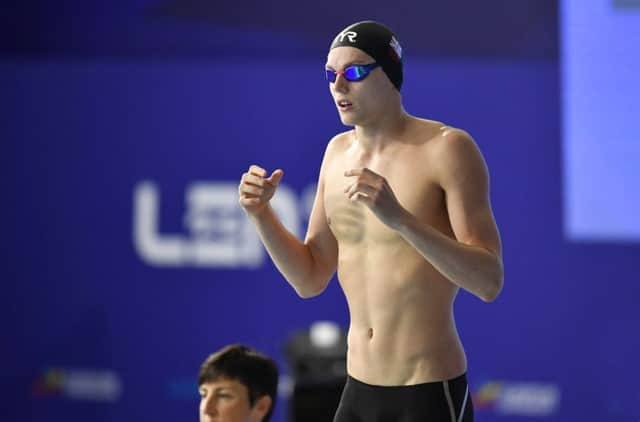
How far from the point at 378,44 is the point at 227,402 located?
122cm

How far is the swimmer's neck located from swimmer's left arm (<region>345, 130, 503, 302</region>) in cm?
15

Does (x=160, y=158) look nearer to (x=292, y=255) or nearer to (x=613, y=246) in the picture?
(x=613, y=246)

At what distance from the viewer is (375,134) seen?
2904mm

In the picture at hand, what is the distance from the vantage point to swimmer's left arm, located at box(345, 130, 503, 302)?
102 inches

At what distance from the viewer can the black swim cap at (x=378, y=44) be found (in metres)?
2.85

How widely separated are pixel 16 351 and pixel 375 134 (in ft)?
14.2

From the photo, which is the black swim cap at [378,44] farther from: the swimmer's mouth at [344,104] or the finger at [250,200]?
the finger at [250,200]

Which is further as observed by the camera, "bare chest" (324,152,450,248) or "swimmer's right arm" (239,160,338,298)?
"swimmer's right arm" (239,160,338,298)

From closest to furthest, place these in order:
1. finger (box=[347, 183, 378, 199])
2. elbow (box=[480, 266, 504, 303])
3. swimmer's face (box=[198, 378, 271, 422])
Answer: finger (box=[347, 183, 378, 199])
elbow (box=[480, 266, 504, 303])
swimmer's face (box=[198, 378, 271, 422])

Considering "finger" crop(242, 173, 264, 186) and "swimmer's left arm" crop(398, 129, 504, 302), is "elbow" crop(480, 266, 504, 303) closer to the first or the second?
"swimmer's left arm" crop(398, 129, 504, 302)

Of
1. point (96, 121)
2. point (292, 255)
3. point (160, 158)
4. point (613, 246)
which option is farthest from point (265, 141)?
point (292, 255)

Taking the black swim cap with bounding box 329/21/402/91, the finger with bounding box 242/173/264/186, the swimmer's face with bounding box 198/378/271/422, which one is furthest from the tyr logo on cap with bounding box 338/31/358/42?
the swimmer's face with bounding box 198/378/271/422

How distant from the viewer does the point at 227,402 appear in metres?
3.44

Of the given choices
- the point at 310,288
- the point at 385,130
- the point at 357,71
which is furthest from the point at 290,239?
the point at 357,71
